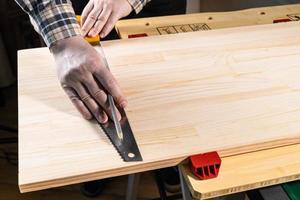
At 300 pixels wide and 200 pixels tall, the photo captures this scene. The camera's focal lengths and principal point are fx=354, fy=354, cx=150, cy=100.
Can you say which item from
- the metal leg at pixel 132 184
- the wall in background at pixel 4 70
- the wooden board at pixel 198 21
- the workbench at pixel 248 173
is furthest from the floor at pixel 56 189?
the workbench at pixel 248 173

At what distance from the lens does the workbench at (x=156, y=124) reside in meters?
0.51

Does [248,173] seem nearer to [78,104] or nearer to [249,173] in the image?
[249,173]

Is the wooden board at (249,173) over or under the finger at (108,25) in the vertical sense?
under

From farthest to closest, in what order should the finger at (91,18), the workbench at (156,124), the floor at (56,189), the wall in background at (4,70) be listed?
the wall in background at (4,70) < the floor at (56,189) < the finger at (91,18) < the workbench at (156,124)

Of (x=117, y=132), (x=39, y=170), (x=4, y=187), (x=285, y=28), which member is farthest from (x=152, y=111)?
(x=4, y=187)

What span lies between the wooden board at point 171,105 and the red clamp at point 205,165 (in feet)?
0.04

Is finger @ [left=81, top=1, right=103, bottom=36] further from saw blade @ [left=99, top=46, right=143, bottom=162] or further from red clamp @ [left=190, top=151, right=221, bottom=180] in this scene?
red clamp @ [left=190, top=151, right=221, bottom=180]

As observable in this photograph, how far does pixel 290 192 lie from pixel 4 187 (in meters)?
1.13

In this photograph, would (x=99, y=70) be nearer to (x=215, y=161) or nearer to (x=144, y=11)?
(x=215, y=161)

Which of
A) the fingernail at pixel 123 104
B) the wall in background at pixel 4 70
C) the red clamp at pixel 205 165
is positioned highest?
the fingernail at pixel 123 104

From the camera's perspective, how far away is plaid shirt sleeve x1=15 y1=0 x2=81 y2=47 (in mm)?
666

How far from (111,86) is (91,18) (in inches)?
10.9

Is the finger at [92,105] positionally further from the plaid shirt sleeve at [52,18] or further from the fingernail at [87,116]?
the plaid shirt sleeve at [52,18]

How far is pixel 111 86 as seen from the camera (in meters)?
0.60
